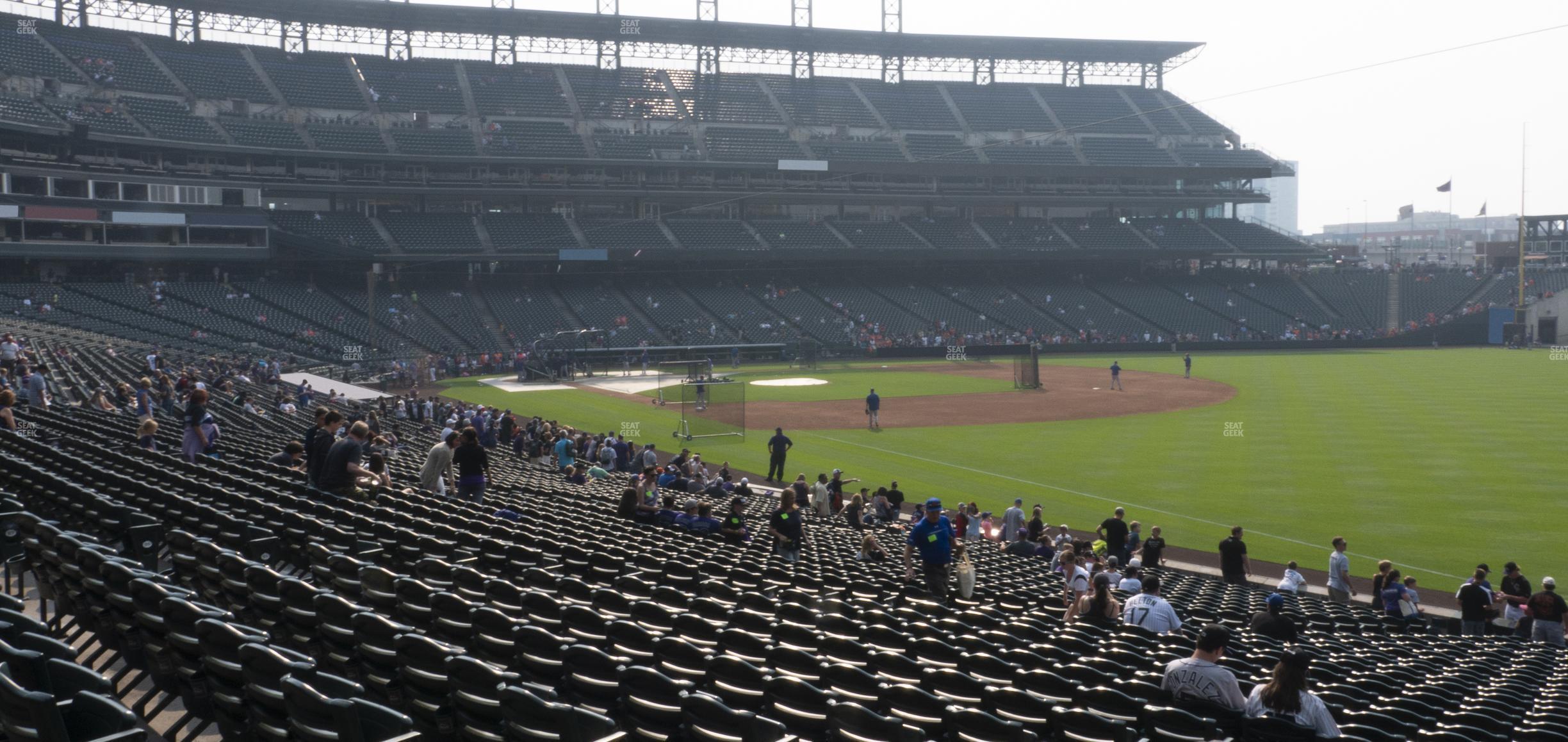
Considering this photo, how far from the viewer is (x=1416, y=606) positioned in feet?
52.4

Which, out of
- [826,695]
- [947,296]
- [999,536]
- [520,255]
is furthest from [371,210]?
[826,695]

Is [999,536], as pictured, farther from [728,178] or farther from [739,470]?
[728,178]

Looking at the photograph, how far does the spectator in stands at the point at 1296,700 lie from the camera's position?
6.86 metres

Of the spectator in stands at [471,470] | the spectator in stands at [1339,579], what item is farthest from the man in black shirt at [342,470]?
the spectator in stands at [1339,579]

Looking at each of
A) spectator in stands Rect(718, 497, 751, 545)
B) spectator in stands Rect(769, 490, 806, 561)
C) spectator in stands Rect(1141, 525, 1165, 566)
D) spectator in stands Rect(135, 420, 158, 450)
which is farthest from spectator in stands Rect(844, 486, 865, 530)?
spectator in stands Rect(135, 420, 158, 450)

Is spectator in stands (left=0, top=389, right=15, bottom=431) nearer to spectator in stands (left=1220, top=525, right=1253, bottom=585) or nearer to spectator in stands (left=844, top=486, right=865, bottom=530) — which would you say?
spectator in stands (left=844, top=486, right=865, bottom=530)

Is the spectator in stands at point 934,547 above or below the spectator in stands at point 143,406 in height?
below

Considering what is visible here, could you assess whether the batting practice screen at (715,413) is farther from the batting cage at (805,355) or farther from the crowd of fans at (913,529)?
the batting cage at (805,355)

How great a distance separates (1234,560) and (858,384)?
36.2m

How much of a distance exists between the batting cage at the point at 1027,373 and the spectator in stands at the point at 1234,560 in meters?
32.9

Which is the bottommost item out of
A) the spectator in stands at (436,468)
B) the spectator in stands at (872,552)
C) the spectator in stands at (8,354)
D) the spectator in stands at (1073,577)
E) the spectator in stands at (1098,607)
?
the spectator in stands at (872,552)

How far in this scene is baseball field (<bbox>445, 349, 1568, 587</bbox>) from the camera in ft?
74.0

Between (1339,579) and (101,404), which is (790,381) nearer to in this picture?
(101,404)

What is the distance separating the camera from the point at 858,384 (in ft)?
176
